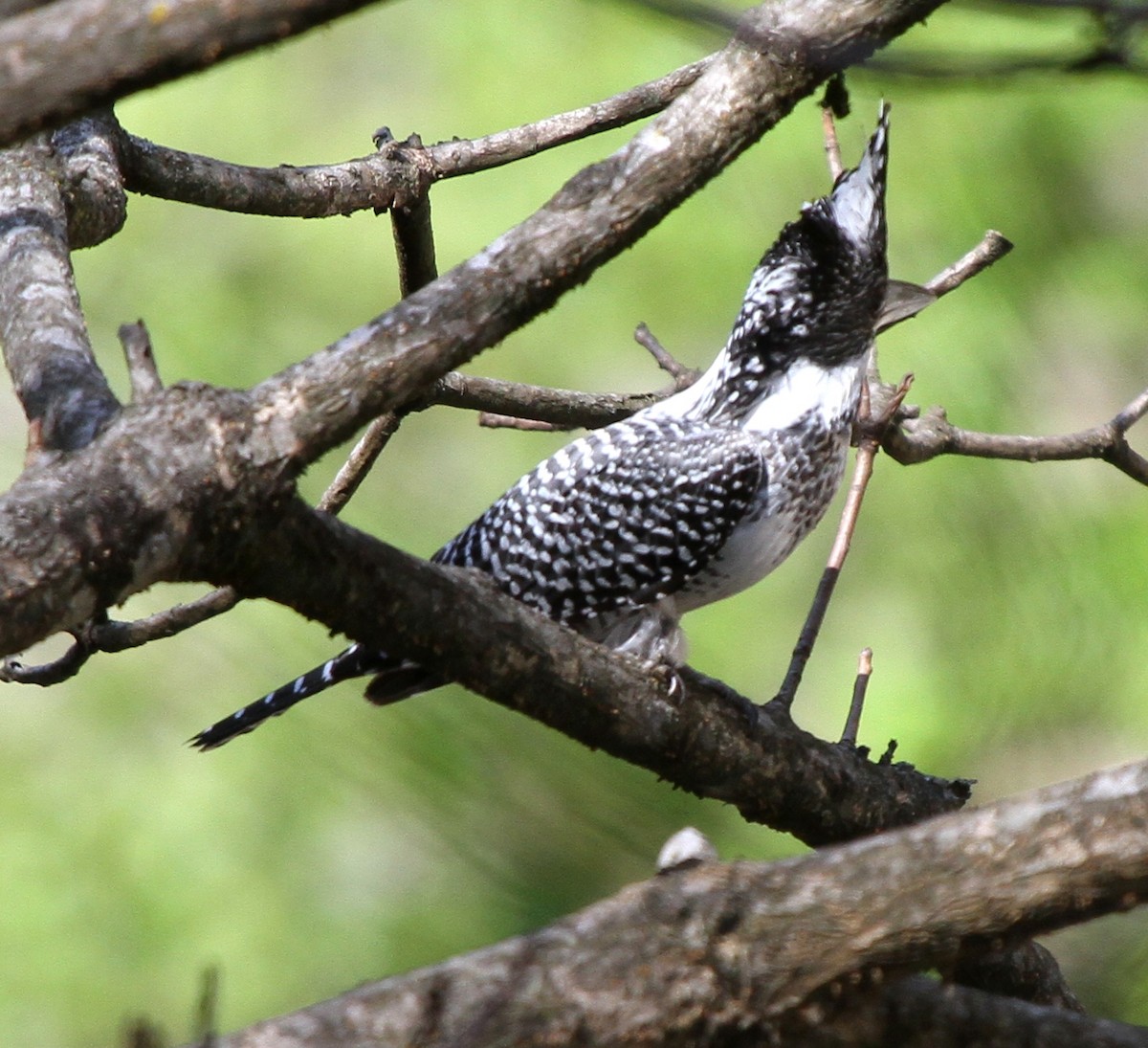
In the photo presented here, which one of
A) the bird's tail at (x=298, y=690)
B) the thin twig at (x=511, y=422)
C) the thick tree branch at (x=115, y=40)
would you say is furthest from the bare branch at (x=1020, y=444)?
the thick tree branch at (x=115, y=40)

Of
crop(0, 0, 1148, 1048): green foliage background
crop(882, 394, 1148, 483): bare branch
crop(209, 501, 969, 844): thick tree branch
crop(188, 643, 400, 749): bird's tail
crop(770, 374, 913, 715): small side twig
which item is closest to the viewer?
crop(209, 501, 969, 844): thick tree branch

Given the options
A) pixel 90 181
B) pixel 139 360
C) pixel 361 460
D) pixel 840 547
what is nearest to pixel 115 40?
pixel 139 360

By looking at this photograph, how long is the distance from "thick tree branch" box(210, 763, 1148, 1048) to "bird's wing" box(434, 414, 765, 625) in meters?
1.46

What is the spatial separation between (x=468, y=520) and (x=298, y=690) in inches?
56.0

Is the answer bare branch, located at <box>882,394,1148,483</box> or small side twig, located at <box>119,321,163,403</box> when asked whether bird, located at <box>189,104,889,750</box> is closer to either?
bare branch, located at <box>882,394,1148,483</box>

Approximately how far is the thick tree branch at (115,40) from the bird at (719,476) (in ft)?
5.77

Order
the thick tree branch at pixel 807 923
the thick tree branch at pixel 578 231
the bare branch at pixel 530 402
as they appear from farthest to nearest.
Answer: the bare branch at pixel 530 402, the thick tree branch at pixel 578 231, the thick tree branch at pixel 807 923

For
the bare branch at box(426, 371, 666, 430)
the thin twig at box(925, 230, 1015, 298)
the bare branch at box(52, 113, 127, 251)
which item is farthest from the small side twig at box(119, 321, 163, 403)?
the thin twig at box(925, 230, 1015, 298)

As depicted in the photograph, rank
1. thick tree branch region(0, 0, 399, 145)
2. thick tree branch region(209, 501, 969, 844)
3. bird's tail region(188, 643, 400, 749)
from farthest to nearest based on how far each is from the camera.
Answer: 1. bird's tail region(188, 643, 400, 749)
2. thick tree branch region(209, 501, 969, 844)
3. thick tree branch region(0, 0, 399, 145)

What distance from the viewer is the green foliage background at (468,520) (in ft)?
6.62

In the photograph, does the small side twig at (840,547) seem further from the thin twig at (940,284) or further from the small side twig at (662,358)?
the small side twig at (662,358)

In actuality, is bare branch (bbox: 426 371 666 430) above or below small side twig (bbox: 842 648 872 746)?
above

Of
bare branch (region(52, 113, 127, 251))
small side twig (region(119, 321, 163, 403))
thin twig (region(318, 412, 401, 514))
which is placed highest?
bare branch (region(52, 113, 127, 251))

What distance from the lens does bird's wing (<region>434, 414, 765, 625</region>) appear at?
2.83m
